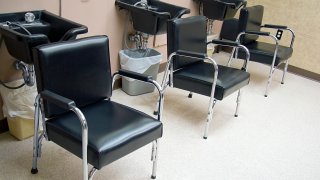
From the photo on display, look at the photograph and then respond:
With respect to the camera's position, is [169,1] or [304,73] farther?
[304,73]

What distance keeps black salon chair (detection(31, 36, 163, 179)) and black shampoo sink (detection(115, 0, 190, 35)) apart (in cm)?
88

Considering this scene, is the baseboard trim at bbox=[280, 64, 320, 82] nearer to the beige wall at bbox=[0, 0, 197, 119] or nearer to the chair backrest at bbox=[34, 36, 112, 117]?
the beige wall at bbox=[0, 0, 197, 119]

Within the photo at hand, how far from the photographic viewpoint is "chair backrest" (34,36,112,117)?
152cm

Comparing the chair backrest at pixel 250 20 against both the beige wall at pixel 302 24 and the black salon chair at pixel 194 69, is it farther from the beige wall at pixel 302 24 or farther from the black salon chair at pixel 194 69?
the beige wall at pixel 302 24

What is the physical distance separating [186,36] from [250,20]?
1.11 m

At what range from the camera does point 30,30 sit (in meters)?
1.99

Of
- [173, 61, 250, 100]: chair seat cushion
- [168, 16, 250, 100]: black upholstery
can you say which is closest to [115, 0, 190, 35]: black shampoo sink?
[168, 16, 250, 100]: black upholstery

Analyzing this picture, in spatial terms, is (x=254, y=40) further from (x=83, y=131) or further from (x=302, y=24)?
(x=83, y=131)

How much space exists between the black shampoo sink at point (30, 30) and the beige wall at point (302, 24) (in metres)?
2.96

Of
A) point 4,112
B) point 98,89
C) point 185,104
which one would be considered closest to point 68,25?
point 98,89

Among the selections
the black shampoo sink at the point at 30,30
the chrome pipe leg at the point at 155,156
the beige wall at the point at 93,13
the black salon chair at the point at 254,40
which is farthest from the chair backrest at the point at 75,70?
the black salon chair at the point at 254,40

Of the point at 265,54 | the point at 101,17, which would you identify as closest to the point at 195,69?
the point at 101,17

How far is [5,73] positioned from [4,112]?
267mm

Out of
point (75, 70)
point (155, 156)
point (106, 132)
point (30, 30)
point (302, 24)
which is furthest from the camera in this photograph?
point (302, 24)
